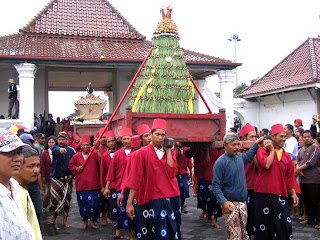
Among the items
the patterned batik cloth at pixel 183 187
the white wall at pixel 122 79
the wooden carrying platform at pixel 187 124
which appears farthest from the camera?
the white wall at pixel 122 79

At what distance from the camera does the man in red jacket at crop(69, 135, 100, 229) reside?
24.0 feet

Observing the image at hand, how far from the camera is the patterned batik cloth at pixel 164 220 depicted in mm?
4664

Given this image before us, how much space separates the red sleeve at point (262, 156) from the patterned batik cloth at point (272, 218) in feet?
1.25

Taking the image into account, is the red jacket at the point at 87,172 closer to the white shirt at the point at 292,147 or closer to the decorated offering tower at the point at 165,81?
the decorated offering tower at the point at 165,81

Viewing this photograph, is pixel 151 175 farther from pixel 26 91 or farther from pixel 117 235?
pixel 26 91

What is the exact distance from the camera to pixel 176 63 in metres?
5.98

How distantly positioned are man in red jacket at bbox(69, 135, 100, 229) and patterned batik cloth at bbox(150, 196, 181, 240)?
278 centimetres

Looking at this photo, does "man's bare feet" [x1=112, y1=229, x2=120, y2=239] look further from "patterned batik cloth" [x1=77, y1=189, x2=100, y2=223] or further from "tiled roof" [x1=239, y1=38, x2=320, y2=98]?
"tiled roof" [x1=239, y1=38, x2=320, y2=98]

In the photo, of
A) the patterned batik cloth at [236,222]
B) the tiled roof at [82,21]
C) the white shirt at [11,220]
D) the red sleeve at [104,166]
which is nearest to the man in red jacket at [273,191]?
the patterned batik cloth at [236,222]

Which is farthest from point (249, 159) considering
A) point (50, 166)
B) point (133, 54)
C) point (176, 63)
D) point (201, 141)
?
point (133, 54)

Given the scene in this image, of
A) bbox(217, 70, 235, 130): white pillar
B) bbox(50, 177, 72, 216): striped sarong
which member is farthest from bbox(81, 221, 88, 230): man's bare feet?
bbox(217, 70, 235, 130): white pillar

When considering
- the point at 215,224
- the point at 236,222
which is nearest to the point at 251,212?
the point at 236,222

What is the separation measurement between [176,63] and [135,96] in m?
0.76

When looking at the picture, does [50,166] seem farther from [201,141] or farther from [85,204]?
[201,141]
